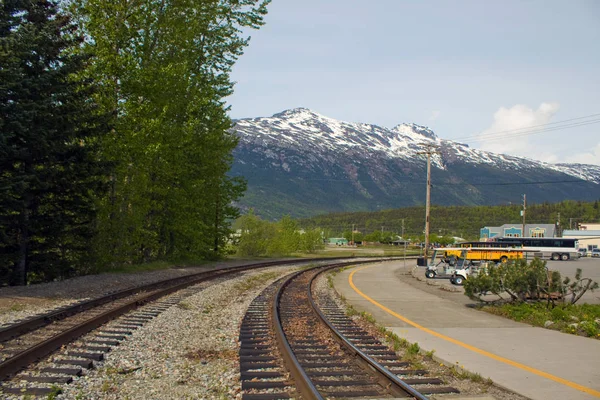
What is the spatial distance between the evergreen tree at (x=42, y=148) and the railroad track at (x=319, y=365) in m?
10.5

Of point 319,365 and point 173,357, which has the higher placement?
point 319,365

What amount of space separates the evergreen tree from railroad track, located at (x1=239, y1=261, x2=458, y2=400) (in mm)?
10523

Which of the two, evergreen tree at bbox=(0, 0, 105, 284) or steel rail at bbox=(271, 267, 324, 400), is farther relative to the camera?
evergreen tree at bbox=(0, 0, 105, 284)

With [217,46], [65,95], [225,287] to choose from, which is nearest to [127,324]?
[225,287]

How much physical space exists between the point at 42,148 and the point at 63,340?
455 inches

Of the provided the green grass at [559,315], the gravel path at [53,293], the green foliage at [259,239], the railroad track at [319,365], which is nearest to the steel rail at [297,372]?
the railroad track at [319,365]

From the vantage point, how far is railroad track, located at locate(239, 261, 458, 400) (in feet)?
22.9

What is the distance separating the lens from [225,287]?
2147cm

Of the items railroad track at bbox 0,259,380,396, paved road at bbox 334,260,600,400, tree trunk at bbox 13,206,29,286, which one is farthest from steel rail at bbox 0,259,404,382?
paved road at bbox 334,260,600,400

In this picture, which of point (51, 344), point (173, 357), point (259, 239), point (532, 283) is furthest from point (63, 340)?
point (259, 239)

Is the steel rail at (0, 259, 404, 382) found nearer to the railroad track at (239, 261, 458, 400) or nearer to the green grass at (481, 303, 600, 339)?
the railroad track at (239, 261, 458, 400)

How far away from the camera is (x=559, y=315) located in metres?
13.3

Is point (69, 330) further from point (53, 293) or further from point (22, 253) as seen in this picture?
point (22, 253)

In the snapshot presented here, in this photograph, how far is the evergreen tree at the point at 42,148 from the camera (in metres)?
17.2
